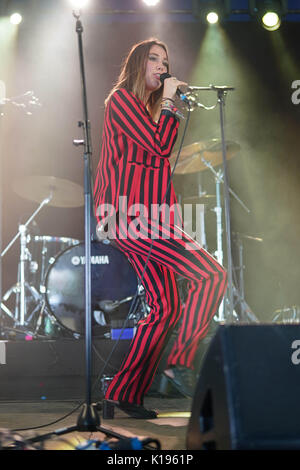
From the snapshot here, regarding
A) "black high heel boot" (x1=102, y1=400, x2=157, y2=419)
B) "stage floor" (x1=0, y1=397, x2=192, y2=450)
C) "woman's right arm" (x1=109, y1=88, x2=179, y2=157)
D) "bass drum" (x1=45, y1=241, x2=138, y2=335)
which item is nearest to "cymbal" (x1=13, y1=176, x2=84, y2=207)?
"bass drum" (x1=45, y1=241, x2=138, y2=335)

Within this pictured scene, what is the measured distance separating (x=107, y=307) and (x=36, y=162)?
210 centimetres

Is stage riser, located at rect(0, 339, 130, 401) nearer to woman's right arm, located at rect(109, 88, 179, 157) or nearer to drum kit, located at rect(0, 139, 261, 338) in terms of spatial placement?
drum kit, located at rect(0, 139, 261, 338)

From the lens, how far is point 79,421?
1949 millimetres


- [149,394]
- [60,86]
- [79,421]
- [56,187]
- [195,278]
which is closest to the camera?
[79,421]

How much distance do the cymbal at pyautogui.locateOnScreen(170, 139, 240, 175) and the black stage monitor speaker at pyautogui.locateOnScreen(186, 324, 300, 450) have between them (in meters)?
3.49

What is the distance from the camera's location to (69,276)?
465cm

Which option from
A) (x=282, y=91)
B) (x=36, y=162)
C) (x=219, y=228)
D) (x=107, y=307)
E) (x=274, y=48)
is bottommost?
(x=107, y=307)

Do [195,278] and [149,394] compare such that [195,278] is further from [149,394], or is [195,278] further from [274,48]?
[274,48]

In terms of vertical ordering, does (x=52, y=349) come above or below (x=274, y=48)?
below

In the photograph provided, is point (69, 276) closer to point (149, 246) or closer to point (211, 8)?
point (149, 246)

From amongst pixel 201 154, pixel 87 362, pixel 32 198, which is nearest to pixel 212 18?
pixel 201 154

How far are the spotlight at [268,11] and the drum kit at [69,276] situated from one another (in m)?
1.12

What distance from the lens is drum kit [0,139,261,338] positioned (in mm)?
4547

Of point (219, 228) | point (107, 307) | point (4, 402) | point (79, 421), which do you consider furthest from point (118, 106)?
point (219, 228)
